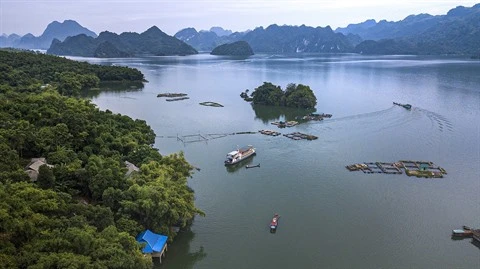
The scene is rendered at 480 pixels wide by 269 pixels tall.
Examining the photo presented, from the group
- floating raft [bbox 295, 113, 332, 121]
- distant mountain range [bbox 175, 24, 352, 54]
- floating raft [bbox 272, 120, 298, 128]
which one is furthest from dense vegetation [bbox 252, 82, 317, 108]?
distant mountain range [bbox 175, 24, 352, 54]

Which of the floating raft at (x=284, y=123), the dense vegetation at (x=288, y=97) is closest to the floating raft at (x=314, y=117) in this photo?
the floating raft at (x=284, y=123)

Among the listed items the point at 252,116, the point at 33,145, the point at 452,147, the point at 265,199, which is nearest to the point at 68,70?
the point at 252,116

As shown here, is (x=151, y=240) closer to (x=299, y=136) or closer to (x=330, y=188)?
(x=330, y=188)

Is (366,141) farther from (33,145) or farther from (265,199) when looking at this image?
(33,145)

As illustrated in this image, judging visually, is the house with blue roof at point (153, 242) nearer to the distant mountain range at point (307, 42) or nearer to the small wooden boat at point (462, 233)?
the small wooden boat at point (462, 233)

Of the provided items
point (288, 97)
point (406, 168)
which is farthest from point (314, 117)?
point (406, 168)
